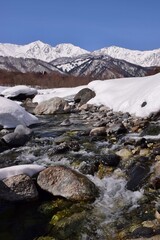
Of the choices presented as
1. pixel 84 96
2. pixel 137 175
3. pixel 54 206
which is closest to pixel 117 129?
pixel 137 175

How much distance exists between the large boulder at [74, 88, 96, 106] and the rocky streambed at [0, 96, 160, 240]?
11760 mm

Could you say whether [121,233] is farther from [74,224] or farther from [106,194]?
[106,194]

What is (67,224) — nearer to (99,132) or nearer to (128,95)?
(99,132)

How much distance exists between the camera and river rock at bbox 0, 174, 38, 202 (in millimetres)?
7031

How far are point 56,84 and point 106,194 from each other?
157 ft

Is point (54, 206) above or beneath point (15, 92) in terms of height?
above

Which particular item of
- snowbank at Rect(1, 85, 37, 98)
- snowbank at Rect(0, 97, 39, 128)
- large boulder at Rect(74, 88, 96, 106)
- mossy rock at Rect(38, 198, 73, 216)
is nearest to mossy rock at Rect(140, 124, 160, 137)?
mossy rock at Rect(38, 198, 73, 216)

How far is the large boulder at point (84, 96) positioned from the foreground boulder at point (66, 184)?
15.9m

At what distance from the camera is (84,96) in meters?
24.2

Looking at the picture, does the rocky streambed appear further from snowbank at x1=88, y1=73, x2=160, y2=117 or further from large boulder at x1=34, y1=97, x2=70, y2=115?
large boulder at x1=34, y1=97, x2=70, y2=115

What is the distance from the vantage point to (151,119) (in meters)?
14.4

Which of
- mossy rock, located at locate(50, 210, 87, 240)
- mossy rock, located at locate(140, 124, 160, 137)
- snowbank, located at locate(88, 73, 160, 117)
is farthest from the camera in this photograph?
snowbank, located at locate(88, 73, 160, 117)

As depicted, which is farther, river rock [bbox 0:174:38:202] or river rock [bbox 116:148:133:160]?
river rock [bbox 116:148:133:160]

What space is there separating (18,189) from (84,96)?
1749 cm
